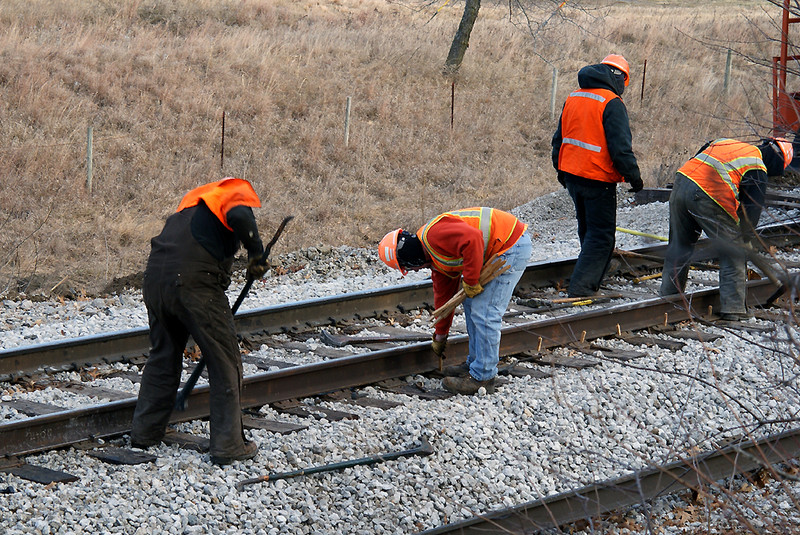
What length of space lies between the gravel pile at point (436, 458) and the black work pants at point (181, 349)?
208 millimetres

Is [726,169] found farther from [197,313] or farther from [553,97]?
[553,97]

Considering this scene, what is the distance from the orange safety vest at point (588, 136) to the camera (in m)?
8.66

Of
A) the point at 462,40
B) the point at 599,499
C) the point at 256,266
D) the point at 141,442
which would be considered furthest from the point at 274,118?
the point at 599,499

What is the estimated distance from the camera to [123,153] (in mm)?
15836

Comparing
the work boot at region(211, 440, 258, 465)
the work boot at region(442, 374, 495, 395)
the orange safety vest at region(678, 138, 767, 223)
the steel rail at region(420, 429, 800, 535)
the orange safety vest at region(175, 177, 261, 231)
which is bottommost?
the work boot at region(442, 374, 495, 395)

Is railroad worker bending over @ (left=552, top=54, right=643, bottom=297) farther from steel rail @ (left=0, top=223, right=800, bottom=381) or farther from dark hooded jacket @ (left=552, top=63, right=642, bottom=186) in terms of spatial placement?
steel rail @ (left=0, top=223, right=800, bottom=381)

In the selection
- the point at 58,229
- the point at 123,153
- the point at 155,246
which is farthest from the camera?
the point at 123,153

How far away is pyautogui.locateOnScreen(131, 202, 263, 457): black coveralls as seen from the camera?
528 cm

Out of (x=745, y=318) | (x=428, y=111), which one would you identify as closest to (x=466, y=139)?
(x=428, y=111)

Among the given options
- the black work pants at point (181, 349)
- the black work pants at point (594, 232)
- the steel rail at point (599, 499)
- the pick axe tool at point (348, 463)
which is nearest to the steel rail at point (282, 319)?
the black work pants at point (594, 232)

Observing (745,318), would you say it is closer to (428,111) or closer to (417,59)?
(428,111)

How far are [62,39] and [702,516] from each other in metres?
18.4

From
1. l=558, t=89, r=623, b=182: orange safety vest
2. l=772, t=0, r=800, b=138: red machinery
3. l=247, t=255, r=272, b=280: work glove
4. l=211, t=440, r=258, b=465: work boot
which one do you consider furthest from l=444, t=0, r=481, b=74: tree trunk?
l=211, t=440, r=258, b=465: work boot

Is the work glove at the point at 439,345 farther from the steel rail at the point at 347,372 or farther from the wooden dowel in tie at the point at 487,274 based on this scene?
the wooden dowel in tie at the point at 487,274
